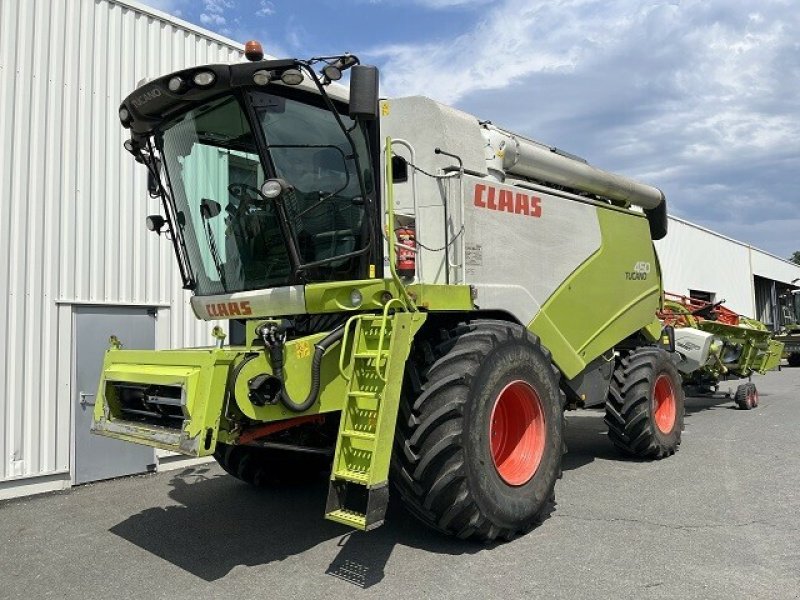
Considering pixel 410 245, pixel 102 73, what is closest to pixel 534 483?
pixel 410 245

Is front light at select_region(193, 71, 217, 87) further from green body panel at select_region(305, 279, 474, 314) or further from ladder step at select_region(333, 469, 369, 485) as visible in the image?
ladder step at select_region(333, 469, 369, 485)

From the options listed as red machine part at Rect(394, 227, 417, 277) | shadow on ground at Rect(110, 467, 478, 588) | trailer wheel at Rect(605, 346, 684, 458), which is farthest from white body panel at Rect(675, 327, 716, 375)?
red machine part at Rect(394, 227, 417, 277)

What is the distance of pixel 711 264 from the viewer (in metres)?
25.7

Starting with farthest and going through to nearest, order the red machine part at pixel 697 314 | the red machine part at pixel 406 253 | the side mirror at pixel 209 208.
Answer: the red machine part at pixel 697 314, the red machine part at pixel 406 253, the side mirror at pixel 209 208

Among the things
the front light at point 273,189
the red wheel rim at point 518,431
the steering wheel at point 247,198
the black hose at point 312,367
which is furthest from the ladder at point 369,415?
the red wheel rim at point 518,431

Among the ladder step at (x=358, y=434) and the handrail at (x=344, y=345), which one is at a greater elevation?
the handrail at (x=344, y=345)

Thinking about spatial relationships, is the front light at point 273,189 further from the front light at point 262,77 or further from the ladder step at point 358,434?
the ladder step at point 358,434

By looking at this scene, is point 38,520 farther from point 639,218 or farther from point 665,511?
point 639,218

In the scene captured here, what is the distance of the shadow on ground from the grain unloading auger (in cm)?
32

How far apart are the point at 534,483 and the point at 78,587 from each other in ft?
9.75

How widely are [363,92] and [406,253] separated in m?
1.37

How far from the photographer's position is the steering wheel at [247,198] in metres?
4.43

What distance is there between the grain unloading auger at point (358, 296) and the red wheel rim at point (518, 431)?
16mm

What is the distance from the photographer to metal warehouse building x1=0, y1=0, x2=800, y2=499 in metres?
6.23
